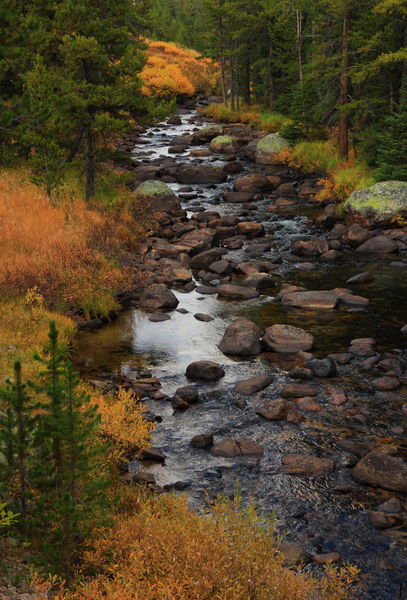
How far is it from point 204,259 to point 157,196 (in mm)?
6189

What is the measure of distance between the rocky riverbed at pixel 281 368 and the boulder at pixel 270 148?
10.3 m

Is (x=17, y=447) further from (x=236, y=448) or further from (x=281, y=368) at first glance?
(x=281, y=368)

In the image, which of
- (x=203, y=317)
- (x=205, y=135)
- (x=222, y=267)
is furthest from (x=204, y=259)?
(x=205, y=135)

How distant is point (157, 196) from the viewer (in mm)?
23312

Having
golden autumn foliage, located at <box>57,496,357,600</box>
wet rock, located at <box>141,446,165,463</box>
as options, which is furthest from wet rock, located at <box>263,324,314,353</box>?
golden autumn foliage, located at <box>57,496,357,600</box>

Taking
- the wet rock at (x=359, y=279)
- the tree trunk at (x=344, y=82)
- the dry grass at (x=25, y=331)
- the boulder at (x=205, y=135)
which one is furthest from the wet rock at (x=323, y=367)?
the boulder at (x=205, y=135)

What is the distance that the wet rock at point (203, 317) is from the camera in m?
14.0

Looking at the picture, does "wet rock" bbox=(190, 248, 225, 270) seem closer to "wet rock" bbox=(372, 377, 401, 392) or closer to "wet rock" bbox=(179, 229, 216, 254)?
"wet rock" bbox=(179, 229, 216, 254)

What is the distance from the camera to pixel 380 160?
2247 centimetres

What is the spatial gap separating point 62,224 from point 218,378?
7.51 metres

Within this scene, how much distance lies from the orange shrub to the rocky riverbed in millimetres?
862

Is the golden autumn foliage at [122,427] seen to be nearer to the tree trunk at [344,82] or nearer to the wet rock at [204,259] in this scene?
the wet rock at [204,259]

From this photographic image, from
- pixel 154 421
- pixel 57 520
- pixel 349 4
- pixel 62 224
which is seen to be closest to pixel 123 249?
pixel 62 224

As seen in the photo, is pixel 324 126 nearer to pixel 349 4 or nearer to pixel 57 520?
pixel 349 4
